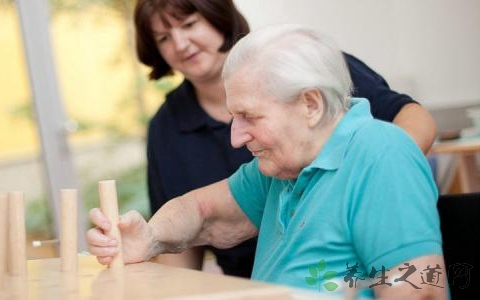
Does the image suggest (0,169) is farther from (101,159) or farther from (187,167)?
(187,167)

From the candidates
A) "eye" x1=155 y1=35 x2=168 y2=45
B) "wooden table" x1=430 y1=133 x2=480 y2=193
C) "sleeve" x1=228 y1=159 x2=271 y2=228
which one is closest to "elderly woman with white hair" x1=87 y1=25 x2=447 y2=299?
"sleeve" x1=228 y1=159 x2=271 y2=228

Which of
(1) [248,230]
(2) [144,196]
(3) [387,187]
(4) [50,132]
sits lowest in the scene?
(2) [144,196]

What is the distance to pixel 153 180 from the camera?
2518mm

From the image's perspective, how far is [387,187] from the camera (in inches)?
58.7

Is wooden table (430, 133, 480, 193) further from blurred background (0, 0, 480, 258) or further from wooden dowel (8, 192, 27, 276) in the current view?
wooden dowel (8, 192, 27, 276)

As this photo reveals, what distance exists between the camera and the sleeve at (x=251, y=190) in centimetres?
199

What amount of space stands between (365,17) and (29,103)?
2020 mm

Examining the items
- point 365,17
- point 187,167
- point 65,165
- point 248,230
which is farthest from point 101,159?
point 248,230

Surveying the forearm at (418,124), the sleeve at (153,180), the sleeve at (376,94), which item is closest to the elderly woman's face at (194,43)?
the sleeve at (153,180)

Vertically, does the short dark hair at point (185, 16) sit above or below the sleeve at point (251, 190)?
above

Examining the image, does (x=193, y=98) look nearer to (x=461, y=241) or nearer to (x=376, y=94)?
(x=376, y=94)

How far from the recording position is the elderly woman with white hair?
1.45m

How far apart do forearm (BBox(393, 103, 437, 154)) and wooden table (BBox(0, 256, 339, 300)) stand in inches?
27.3

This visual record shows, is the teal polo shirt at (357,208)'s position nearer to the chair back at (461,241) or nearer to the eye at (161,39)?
the chair back at (461,241)
